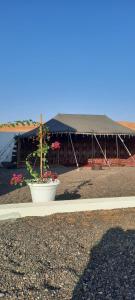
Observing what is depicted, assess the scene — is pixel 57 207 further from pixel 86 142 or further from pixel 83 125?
pixel 86 142

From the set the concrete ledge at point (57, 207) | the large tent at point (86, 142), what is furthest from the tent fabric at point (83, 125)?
the concrete ledge at point (57, 207)

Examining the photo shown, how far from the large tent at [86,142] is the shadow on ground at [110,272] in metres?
15.3

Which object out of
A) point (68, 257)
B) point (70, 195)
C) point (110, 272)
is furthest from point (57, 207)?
point (110, 272)

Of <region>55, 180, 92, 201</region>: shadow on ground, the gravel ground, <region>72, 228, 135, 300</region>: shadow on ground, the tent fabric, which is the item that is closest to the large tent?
the tent fabric

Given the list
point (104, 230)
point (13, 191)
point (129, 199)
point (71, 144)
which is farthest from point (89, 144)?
point (104, 230)

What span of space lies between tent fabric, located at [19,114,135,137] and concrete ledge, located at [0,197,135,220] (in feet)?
37.9

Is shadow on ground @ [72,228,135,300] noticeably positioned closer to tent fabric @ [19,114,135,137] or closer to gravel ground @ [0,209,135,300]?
gravel ground @ [0,209,135,300]

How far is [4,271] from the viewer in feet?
16.5

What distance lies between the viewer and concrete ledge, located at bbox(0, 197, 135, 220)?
8258mm

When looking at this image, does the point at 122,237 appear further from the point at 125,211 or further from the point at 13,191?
the point at 13,191

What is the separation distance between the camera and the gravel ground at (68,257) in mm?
4473

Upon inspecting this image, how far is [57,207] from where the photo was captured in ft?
28.5

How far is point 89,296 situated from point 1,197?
23.3ft

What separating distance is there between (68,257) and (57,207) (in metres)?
3.03
